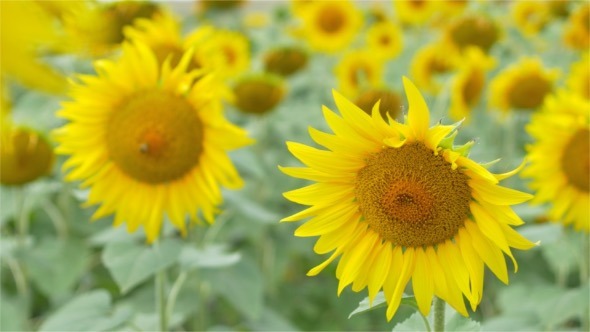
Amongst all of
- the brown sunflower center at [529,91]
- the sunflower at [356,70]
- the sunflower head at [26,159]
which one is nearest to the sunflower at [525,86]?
the brown sunflower center at [529,91]

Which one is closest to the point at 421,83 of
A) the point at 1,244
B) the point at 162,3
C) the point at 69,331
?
the point at 162,3

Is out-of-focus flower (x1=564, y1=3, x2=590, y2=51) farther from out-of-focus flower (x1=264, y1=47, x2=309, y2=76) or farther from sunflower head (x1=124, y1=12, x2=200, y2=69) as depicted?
sunflower head (x1=124, y1=12, x2=200, y2=69)

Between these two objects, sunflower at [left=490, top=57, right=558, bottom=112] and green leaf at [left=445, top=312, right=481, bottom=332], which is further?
sunflower at [left=490, top=57, right=558, bottom=112]

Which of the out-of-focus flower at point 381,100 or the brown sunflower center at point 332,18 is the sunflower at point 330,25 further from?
the out-of-focus flower at point 381,100

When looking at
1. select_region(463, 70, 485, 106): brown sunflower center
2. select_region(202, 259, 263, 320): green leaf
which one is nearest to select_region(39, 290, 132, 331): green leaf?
select_region(202, 259, 263, 320): green leaf

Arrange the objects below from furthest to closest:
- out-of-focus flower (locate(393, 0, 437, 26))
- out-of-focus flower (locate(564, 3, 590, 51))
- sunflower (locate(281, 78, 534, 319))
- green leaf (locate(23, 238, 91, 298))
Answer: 1. out-of-focus flower (locate(393, 0, 437, 26))
2. out-of-focus flower (locate(564, 3, 590, 51))
3. green leaf (locate(23, 238, 91, 298))
4. sunflower (locate(281, 78, 534, 319))

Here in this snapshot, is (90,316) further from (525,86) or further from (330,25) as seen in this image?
(330,25)

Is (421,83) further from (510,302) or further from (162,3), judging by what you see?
(510,302)

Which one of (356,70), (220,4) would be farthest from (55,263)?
(220,4)
